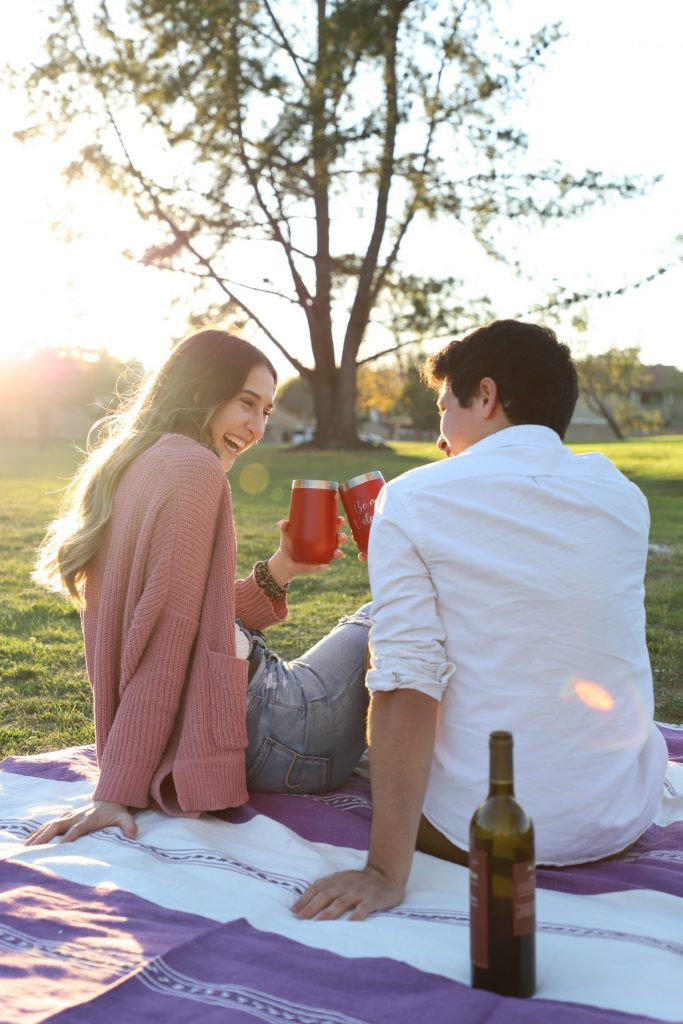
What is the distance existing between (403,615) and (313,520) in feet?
3.29

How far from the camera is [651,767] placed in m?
2.52

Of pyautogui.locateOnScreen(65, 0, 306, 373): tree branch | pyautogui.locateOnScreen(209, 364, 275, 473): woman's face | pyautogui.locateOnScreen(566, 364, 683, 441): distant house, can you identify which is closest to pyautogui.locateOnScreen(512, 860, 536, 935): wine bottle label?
pyautogui.locateOnScreen(209, 364, 275, 473): woman's face

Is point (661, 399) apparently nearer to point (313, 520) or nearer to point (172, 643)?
point (313, 520)

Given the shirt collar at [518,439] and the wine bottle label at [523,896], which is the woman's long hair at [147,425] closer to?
the shirt collar at [518,439]

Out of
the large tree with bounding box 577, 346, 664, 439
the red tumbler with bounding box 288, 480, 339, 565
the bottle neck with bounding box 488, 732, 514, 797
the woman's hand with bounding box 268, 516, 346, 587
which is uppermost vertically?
the large tree with bounding box 577, 346, 664, 439

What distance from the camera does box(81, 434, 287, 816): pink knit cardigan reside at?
2.79 meters

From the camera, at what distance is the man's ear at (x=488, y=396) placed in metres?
2.45

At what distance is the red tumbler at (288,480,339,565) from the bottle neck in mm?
1542

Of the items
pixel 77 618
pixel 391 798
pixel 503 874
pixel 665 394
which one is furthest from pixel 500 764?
pixel 665 394

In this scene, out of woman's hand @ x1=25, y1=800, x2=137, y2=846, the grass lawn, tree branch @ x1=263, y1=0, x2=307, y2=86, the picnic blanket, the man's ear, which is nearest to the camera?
the picnic blanket

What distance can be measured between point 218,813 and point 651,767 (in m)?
1.24

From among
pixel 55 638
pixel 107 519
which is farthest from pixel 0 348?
pixel 107 519

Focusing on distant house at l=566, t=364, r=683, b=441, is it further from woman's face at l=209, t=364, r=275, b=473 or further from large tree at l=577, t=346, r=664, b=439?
woman's face at l=209, t=364, r=275, b=473

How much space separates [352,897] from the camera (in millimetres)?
2289
